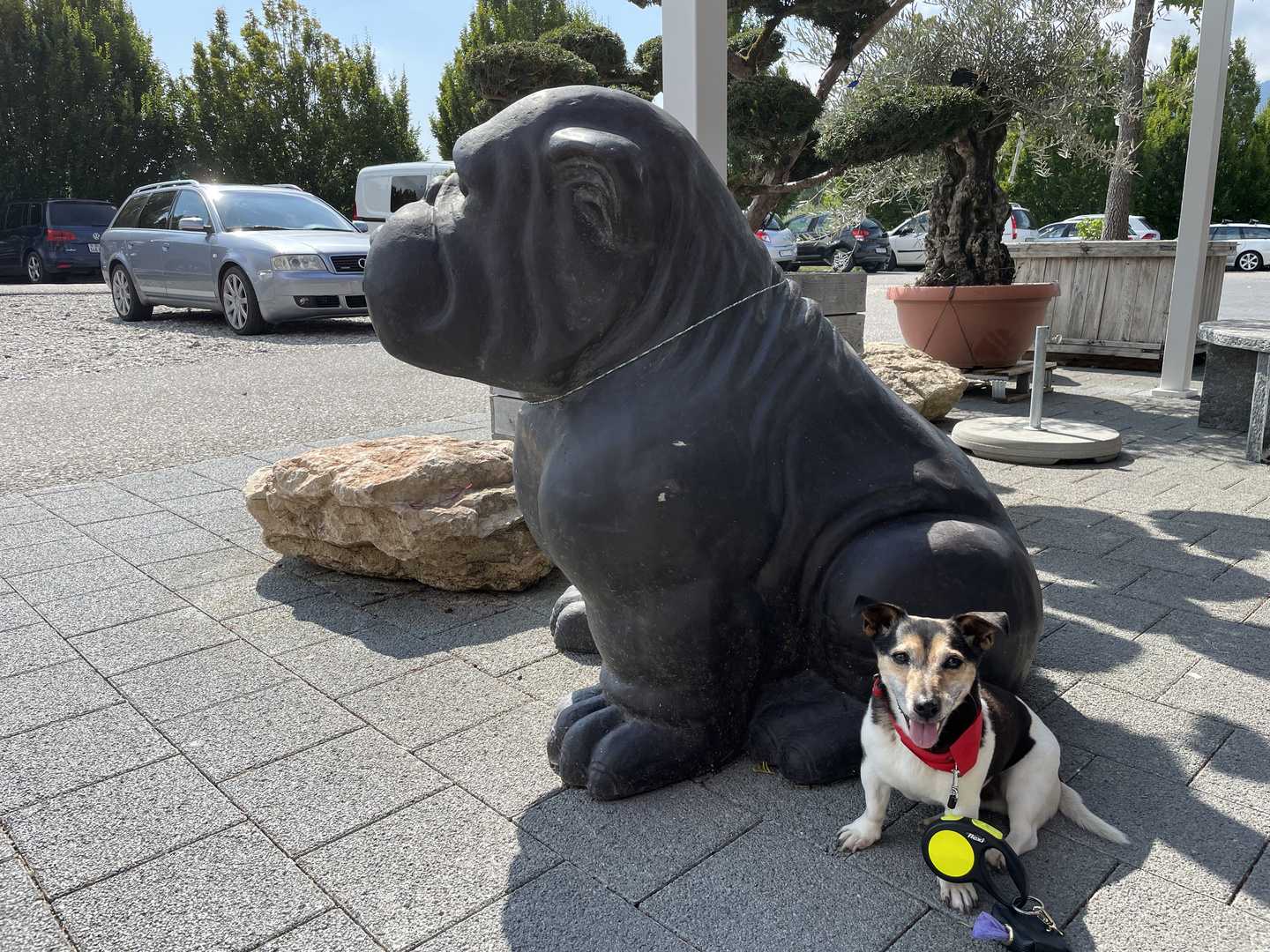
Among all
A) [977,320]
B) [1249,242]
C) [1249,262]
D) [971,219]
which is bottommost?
[977,320]

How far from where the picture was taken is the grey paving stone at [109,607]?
11.1 feet

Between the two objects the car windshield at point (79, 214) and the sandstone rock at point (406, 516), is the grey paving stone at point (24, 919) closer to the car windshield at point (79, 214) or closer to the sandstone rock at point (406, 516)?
the sandstone rock at point (406, 516)

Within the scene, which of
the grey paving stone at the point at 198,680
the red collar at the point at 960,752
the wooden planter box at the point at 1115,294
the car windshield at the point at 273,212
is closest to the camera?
the red collar at the point at 960,752

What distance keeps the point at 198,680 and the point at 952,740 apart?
2.34m

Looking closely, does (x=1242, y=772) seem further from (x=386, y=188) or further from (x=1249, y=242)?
(x=1249, y=242)

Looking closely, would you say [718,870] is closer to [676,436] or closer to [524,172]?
[676,436]

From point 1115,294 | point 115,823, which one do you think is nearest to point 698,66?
point 115,823

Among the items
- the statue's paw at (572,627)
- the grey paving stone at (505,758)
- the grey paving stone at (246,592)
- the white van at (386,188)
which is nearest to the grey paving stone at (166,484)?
the grey paving stone at (246,592)

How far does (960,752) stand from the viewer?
1.80 meters

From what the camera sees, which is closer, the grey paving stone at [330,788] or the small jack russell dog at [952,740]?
the small jack russell dog at [952,740]

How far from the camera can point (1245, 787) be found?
7.52 ft

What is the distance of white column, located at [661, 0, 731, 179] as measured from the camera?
362 centimetres

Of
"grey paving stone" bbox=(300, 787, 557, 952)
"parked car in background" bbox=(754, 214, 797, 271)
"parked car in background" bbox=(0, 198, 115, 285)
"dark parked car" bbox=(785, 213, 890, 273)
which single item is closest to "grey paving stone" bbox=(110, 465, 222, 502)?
"grey paving stone" bbox=(300, 787, 557, 952)

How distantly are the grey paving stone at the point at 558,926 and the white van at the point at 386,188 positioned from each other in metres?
15.4
